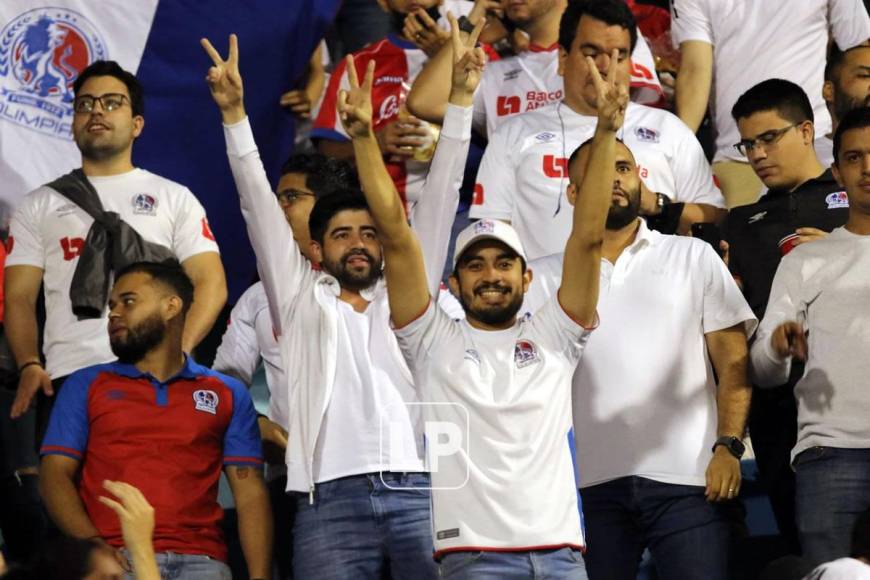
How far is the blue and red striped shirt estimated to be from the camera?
225 inches

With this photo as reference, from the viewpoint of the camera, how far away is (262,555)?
582 centimetres

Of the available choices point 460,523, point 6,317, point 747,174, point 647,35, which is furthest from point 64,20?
point 460,523

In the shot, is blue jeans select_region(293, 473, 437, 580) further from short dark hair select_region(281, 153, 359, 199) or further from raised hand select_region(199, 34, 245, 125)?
short dark hair select_region(281, 153, 359, 199)

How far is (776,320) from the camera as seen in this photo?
566 cm

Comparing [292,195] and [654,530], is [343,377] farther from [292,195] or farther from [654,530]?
[292,195]

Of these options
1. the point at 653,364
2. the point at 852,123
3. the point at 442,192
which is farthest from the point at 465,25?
the point at 653,364

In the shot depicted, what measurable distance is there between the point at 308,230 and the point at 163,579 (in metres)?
1.66

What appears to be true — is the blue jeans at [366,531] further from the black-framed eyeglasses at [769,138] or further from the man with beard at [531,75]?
the man with beard at [531,75]

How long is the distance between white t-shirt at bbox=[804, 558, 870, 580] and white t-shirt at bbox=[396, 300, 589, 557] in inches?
31.9

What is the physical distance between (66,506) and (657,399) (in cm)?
205

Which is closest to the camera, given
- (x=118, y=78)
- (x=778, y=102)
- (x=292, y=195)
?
(x=778, y=102)

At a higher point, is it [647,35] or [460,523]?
[647,35]

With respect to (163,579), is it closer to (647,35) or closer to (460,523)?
(460,523)
